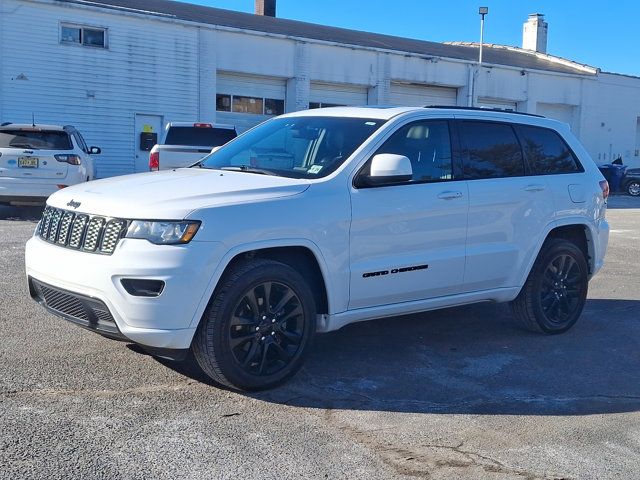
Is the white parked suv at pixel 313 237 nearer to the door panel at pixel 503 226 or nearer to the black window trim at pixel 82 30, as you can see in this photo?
the door panel at pixel 503 226

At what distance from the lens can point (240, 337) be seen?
15.9 ft

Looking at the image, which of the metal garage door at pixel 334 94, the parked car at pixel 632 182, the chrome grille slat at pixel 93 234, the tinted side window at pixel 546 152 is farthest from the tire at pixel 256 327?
the parked car at pixel 632 182

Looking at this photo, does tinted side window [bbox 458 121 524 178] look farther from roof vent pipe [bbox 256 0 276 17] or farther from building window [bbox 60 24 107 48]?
roof vent pipe [bbox 256 0 276 17]

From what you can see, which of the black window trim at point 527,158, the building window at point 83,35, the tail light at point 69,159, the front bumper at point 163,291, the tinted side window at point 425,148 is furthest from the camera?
the building window at point 83,35

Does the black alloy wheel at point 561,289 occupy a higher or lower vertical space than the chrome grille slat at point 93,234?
lower

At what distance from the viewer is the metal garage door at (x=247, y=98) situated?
1028 inches

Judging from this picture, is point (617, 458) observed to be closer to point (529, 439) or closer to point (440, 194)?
point (529, 439)

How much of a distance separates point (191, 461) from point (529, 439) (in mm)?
1966

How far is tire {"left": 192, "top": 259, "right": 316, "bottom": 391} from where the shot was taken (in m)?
4.73

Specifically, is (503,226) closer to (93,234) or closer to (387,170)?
(387,170)

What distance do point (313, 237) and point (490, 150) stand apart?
6.99 feet

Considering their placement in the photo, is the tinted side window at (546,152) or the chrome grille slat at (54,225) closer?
the chrome grille slat at (54,225)

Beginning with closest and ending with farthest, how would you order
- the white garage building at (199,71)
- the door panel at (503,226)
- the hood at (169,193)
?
the hood at (169,193), the door panel at (503,226), the white garage building at (199,71)

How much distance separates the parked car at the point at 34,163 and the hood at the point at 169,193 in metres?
8.58
